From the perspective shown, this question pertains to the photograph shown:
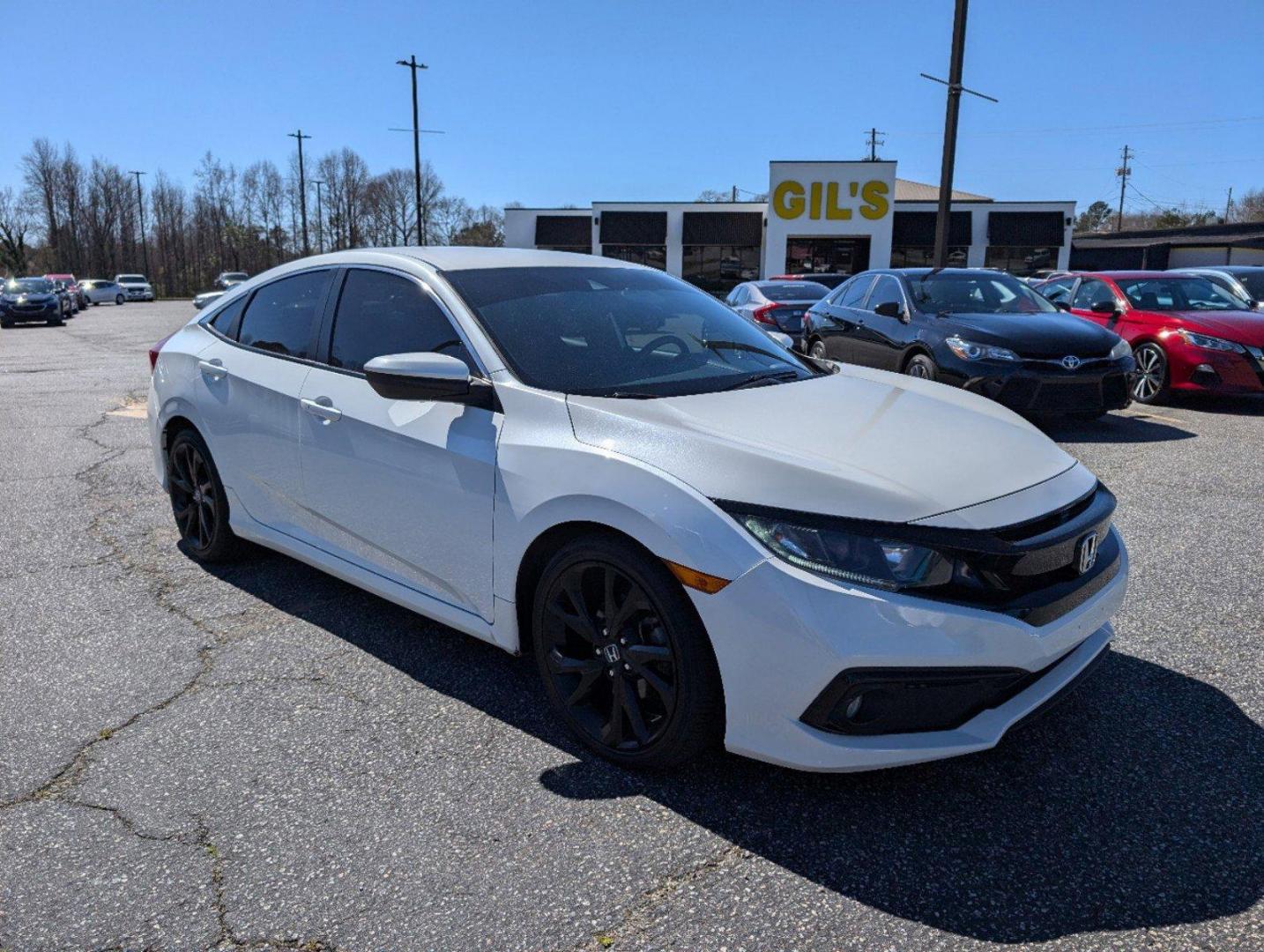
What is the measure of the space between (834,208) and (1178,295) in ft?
95.6

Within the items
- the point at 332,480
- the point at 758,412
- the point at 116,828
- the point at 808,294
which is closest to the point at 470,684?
the point at 332,480

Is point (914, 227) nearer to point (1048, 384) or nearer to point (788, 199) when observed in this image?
point (788, 199)

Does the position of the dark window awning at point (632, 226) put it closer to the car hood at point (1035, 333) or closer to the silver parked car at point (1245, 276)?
the silver parked car at point (1245, 276)

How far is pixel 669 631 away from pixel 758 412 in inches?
32.2

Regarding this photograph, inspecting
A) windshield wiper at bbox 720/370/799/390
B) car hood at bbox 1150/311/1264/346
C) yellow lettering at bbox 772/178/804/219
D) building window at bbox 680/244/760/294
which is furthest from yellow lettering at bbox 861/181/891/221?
windshield wiper at bbox 720/370/799/390

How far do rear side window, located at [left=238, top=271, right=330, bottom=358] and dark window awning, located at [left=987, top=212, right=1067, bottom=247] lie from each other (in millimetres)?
41546

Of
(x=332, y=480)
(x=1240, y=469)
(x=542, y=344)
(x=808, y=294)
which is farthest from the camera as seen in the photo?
(x=808, y=294)

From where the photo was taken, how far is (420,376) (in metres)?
3.15

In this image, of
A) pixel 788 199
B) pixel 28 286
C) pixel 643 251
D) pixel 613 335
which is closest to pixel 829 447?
pixel 613 335

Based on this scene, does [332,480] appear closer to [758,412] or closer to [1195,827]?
[758,412]

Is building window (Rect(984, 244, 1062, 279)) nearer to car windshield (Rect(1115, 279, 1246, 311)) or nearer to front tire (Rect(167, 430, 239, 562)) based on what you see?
car windshield (Rect(1115, 279, 1246, 311))

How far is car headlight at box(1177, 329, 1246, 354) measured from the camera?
31.5 ft

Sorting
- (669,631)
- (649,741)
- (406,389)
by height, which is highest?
(406,389)

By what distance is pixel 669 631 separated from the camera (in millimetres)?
2650
